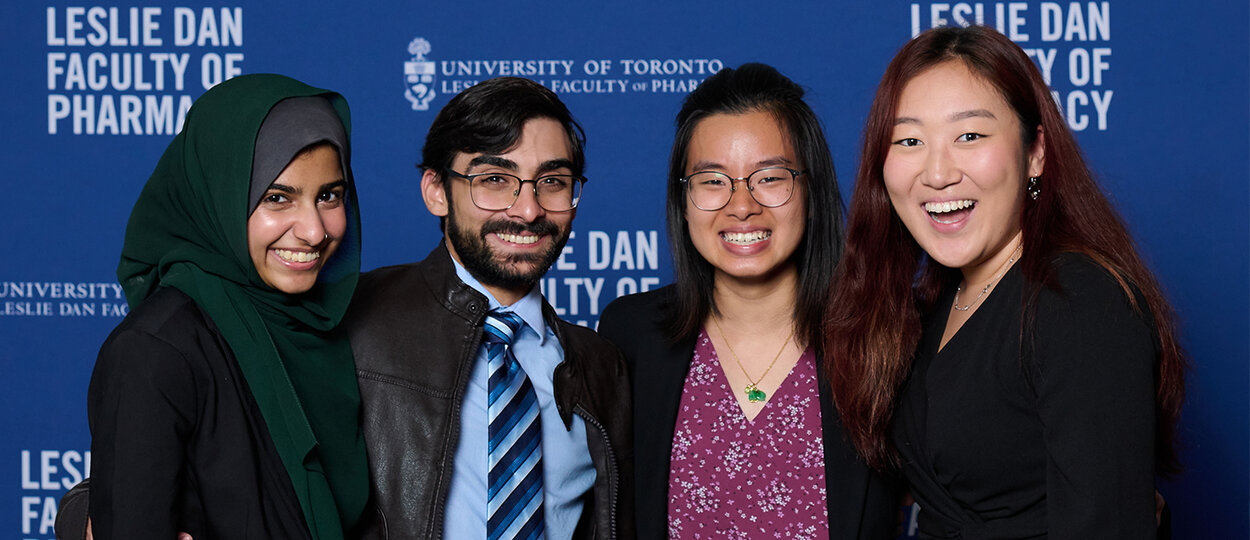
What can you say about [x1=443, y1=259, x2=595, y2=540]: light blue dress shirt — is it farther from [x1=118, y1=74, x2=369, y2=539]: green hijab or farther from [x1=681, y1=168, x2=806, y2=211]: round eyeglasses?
[x1=681, y1=168, x2=806, y2=211]: round eyeglasses

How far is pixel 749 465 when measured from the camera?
1.88m

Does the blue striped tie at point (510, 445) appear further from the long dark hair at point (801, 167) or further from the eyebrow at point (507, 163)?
the long dark hair at point (801, 167)

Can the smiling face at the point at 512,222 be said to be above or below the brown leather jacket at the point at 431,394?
above

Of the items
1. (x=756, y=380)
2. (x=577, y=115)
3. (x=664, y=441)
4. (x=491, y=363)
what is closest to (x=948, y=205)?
(x=756, y=380)

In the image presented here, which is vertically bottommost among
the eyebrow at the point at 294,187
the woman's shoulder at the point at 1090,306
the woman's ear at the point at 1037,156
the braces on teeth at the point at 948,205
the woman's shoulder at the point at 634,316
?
the woman's shoulder at the point at 634,316

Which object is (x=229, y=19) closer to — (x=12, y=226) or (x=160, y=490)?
(x=12, y=226)

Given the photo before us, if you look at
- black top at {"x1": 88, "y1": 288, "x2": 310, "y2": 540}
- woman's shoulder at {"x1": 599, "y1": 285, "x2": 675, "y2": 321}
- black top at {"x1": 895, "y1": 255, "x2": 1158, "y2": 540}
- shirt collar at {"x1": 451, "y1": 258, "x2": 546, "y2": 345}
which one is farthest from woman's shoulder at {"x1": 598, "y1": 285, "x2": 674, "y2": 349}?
black top at {"x1": 88, "y1": 288, "x2": 310, "y2": 540}

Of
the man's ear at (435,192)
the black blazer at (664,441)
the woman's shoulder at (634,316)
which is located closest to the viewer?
the black blazer at (664,441)

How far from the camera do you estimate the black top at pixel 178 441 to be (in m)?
1.33

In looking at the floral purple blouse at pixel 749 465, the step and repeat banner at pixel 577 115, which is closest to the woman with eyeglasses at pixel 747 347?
the floral purple blouse at pixel 749 465

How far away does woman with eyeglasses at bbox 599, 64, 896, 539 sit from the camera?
186cm

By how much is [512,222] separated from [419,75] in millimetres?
1275

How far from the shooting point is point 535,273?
185cm

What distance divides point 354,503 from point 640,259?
4.88ft
